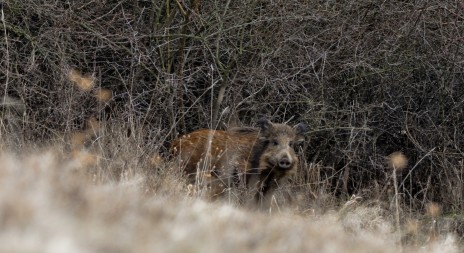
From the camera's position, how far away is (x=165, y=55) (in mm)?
12422

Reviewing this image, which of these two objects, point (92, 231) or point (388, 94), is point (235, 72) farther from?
point (92, 231)

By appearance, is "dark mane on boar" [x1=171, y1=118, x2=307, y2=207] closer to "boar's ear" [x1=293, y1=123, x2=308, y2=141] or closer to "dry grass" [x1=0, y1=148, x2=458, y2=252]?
"boar's ear" [x1=293, y1=123, x2=308, y2=141]

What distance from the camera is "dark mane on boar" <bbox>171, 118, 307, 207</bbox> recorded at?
1063 centimetres

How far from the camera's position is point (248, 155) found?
36.5ft

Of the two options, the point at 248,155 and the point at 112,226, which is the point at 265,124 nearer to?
the point at 248,155

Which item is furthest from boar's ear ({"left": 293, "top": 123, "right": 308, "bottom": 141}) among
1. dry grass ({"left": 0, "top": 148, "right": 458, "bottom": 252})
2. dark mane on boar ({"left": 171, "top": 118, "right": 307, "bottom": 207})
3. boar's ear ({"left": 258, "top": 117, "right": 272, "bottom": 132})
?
dry grass ({"left": 0, "top": 148, "right": 458, "bottom": 252})

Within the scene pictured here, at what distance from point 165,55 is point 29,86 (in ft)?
6.07

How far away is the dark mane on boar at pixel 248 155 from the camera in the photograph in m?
10.6

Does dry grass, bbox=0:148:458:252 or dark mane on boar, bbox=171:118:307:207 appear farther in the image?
dark mane on boar, bbox=171:118:307:207

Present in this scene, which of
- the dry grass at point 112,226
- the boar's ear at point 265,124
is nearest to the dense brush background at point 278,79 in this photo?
the boar's ear at point 265,124

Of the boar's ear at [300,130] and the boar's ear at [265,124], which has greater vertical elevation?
the boar's ear at [265,124]

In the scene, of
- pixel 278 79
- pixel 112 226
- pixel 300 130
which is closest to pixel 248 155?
pixel 300 130

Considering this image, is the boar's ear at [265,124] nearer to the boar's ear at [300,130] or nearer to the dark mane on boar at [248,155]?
the dark mane on boar at [248,155]

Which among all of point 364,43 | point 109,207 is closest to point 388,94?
point 364,43
